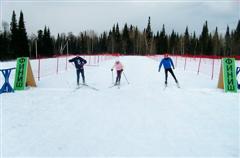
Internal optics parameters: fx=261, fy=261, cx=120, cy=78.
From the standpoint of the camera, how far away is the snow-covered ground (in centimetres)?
526

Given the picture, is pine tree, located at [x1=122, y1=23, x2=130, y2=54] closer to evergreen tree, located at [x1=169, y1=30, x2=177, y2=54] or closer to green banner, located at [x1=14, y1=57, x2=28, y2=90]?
evergreen tree, located at [x1=169, y1=30, x2=177, y2=54]

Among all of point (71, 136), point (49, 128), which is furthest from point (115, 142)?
point (49, 128)

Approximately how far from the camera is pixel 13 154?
199 inches

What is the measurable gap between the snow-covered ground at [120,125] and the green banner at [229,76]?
5.02 feet

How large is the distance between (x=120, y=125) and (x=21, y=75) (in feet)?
27.5

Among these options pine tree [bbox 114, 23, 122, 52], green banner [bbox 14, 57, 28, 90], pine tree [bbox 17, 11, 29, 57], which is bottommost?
green banner [bbox 14, 57, 28, 90]

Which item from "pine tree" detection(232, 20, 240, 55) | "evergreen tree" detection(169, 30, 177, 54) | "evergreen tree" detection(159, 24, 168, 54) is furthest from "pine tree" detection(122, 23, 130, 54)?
"pine tree" detection(232, 20, 240, 55)

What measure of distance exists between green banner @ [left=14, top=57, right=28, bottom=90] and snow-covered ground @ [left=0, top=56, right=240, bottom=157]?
1.95 m

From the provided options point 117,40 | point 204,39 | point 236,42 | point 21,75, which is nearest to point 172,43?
point 204,39

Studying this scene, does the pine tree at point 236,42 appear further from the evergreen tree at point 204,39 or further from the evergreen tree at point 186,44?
the evergreen tree at point 186,44

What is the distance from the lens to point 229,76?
42.3ft

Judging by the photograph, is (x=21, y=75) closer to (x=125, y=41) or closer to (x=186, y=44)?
(x=125, y=41)

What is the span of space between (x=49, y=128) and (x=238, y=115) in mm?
5513

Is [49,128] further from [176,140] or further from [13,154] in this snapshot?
[176,140]
